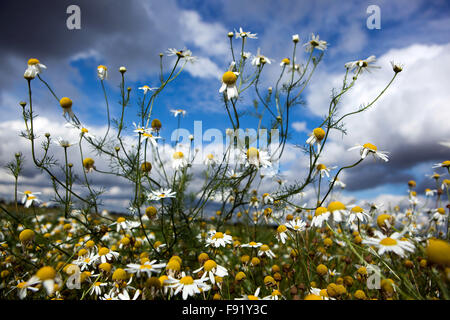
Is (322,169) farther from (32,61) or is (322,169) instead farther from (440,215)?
(32,61)

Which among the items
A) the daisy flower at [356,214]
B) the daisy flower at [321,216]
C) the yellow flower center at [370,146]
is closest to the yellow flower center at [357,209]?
the daisy flower at [356,214]

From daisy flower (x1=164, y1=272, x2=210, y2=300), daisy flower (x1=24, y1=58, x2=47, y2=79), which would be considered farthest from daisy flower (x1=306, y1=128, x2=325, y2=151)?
daisy flower (x1=24, y1=58, x2=47, y2=79)

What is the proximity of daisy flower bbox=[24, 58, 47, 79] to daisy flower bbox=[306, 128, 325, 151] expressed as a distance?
1887mm

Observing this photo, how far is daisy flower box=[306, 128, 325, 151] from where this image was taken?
1.73 metres

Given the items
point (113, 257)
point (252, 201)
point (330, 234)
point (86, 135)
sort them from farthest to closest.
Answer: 1. point (330, 234)
2. point (252, 201)
3. point (86, 135)
4. point (113, 257)

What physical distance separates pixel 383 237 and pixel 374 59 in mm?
1568

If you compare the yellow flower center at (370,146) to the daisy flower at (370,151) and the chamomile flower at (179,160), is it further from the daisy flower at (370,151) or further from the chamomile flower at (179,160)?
the chamomile flower at (179,160)

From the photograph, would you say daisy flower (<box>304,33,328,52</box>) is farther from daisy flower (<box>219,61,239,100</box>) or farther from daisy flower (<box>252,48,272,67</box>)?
daisy flower (<box>219,61,239,100</box>)

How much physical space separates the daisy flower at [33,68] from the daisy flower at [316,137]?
1.89m

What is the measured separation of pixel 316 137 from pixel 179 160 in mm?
1124
